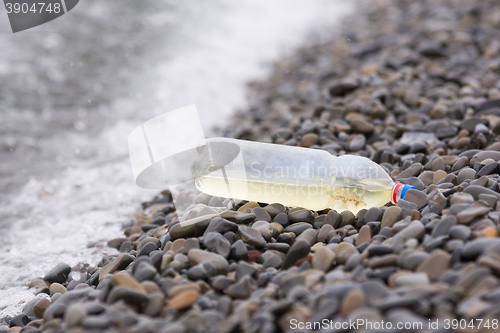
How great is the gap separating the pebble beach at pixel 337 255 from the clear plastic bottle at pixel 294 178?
0.09m

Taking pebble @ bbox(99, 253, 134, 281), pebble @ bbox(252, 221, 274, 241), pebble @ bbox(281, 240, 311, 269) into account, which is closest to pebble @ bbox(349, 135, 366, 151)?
pebble @ bbox(252, 221, 274, 241)

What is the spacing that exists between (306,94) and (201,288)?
3.74m

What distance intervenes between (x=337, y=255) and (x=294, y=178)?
2.22 feet

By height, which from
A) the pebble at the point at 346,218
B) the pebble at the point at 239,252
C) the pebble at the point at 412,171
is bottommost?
the pebble at the point at 346,218

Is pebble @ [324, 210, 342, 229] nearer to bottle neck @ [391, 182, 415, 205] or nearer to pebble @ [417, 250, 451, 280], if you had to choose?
bottle neck @ [391, 182, 415, 205]

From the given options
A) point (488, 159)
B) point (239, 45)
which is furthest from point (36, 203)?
point (239, 45)

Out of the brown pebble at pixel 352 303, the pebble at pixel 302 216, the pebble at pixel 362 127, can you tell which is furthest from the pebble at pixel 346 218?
the pebble at pixel 362 127

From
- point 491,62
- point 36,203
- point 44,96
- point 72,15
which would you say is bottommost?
point 36,203

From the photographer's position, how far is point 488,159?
2.17 m

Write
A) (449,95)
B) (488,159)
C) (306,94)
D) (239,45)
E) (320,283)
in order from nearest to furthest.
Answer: (320,283) < (488,159) < (449,95) < (306,94) < (239,45)

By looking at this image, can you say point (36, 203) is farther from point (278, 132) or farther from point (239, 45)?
point (239, 45)

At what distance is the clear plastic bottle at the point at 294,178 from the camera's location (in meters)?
2.16

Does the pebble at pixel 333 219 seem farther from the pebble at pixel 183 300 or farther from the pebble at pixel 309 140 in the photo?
the pebble at pixel 309 140

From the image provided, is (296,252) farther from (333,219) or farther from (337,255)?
(333,219)
